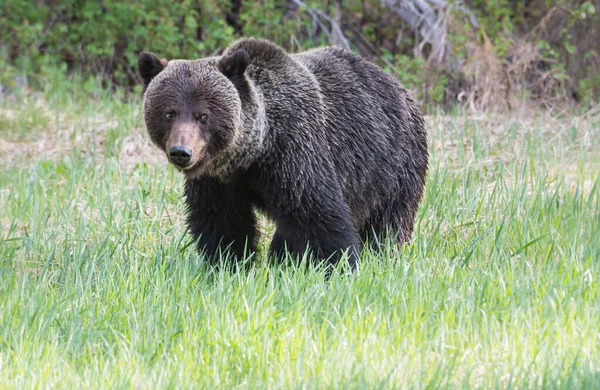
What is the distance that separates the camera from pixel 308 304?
4387mm

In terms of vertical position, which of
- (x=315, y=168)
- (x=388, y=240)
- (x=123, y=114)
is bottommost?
(x=123, y=114)

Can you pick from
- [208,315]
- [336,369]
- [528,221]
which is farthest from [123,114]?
[336,369]

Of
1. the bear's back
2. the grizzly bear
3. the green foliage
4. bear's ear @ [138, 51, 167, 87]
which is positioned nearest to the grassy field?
the grizzly bear

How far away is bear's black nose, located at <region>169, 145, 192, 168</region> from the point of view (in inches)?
187

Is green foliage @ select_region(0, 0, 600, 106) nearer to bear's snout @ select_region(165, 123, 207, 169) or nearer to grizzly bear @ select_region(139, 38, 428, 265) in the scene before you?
grizzly bear @ select_region(139, 38, 428, 265)

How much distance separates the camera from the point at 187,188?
5539 millimetres

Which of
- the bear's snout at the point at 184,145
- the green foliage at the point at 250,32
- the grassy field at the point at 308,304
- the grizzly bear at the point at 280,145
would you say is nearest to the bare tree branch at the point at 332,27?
the green foliage at the point at 250,32

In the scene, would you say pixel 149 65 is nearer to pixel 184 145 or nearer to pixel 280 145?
pixel 184 145

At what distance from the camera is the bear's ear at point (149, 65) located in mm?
5176

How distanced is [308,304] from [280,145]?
117 cm

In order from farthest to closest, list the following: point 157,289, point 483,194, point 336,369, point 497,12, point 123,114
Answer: point 497,12, point 123,114, point 483,194, point 157,289, point 336,369

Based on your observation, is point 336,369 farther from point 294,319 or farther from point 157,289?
point 157,289

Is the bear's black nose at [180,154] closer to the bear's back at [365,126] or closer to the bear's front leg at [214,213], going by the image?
the bear's front leg at [214,213]

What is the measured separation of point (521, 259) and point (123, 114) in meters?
5.56
